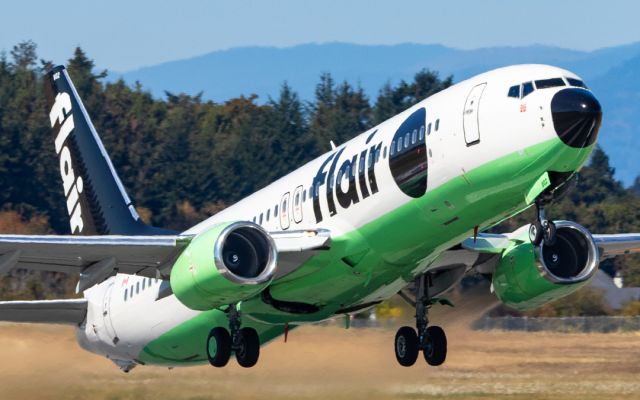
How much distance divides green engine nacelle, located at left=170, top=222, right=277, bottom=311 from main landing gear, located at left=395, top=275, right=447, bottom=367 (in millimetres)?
4626

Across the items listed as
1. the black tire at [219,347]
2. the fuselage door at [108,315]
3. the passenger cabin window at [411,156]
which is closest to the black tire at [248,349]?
the black tire at [219,347]

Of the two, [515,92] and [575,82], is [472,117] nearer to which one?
[515,92]

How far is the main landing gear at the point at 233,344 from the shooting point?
28594 millimetres

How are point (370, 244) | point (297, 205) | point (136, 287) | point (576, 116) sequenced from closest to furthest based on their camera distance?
point (576, 116) → point (370, 244) → point (297, 205) → point (136, 287)

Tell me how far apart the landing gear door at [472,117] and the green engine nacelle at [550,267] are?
5185 mm

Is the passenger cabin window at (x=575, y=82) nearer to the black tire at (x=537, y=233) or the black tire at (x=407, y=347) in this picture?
the black tire at (x=537, y=233)

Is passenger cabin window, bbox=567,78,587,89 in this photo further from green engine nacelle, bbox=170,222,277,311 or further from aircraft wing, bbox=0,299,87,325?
aircraft wing, bbox=0,299,87,325

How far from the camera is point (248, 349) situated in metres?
28.9

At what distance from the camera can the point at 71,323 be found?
33.8 meters

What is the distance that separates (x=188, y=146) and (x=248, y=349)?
79312 mm

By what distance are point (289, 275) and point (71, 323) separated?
8281mm

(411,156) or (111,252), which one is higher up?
(411,156)

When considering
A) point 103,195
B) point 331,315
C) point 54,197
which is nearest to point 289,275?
point 331,315

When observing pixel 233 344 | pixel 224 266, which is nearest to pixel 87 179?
pixel 233 344
